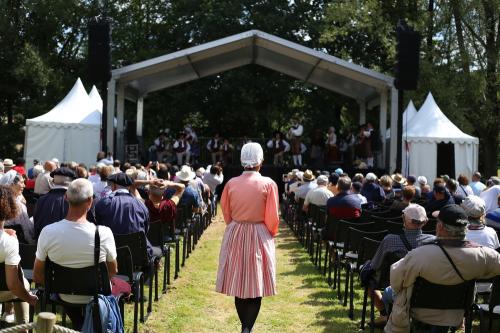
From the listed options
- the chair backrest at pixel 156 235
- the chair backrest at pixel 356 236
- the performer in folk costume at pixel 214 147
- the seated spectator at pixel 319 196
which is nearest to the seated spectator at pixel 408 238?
the chair backrest at pixel 356 236

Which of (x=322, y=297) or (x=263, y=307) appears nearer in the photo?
(x=263, y=307)

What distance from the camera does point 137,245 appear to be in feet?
20.0

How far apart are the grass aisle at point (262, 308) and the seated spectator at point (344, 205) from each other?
0.91 meters

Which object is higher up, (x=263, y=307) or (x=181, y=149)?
(x=181, y=149)

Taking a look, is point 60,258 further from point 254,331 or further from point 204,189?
point 204,189

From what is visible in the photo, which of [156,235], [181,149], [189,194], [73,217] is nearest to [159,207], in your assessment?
[156,235]

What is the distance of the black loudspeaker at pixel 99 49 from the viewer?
1797cm

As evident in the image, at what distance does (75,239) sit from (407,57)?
14999 mm

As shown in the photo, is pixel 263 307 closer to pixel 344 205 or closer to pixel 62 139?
pixel 344 205

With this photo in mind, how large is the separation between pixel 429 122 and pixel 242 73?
1369 cm

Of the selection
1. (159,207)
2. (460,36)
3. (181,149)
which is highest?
(460,36)

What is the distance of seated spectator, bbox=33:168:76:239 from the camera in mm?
6215

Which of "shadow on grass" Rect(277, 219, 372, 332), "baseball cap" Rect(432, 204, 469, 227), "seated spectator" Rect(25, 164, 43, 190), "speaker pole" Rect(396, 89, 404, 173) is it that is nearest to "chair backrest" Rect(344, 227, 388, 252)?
"shadow on grass" Rect(277, 219, 372, 332)

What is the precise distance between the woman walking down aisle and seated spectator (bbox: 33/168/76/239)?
5.41 ft
